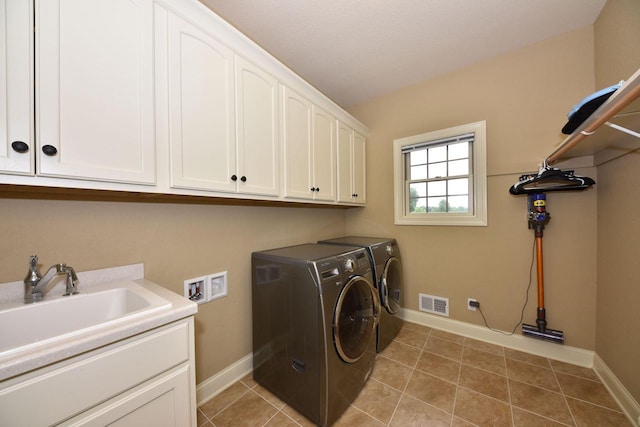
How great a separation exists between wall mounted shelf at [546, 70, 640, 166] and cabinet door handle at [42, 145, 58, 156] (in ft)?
6.23

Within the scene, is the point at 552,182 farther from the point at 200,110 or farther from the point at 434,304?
the point at 200,110

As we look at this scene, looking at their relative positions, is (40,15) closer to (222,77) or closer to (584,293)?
(222,77)

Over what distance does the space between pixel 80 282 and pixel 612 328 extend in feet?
10.5

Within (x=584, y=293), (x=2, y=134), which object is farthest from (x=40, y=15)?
(x=584, y=293)

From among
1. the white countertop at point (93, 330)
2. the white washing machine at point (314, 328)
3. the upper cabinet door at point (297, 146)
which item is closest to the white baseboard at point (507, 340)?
the white washing machine at point (314, 328)

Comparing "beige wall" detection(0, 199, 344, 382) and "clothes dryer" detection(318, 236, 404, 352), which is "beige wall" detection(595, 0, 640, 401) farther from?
"beige wall" detection(0, 199, 344, 382)

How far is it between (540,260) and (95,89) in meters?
2.99

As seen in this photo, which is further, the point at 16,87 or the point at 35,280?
the point at 35,280

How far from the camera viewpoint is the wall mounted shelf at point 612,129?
2.60ft

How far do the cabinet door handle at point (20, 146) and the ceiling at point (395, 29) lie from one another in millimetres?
1436

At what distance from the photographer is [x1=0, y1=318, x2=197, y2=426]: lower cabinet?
1.95 ft

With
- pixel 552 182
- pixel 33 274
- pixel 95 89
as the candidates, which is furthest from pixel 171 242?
pixel 552 182

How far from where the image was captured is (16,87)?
0.74 m

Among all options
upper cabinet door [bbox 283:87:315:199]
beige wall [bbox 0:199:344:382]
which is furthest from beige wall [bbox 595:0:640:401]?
beige wall [bbox 0:199:344:382]
